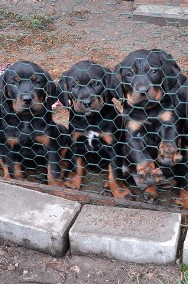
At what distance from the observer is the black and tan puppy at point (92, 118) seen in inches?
128

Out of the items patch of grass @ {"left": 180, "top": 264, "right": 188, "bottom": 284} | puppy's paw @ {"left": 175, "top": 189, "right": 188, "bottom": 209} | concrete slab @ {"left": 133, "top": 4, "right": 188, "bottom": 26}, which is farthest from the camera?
concrete slab @ {"left": 133, "top": 4, "right": 188, "bottom": 26}

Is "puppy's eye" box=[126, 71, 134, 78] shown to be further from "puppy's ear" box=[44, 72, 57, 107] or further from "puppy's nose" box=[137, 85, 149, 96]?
"puppy's ear" box=[44, 72, 57, 107]

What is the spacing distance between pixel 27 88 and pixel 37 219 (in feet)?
2.47

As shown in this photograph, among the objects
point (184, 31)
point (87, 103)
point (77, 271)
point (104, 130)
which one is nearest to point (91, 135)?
point (104, 130)

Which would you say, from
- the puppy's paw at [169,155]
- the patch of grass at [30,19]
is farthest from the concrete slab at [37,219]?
the patch of grass at [30,19]

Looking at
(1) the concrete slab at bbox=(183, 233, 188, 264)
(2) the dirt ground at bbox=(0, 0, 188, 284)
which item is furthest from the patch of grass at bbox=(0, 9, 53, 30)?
(1) the concrete slab at bbox=(183, 233, 188, 264)

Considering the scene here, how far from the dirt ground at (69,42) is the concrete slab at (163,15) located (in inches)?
3.1

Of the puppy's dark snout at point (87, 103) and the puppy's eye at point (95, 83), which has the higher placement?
the puppy's eye at point (95, 83)

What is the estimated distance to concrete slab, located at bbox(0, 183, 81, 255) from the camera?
9.75ft

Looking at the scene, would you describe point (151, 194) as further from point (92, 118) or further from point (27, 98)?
point (27, 98)

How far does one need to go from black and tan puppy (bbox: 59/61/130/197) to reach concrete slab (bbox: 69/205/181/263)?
0.35 meters

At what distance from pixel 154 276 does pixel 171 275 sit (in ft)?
0.28

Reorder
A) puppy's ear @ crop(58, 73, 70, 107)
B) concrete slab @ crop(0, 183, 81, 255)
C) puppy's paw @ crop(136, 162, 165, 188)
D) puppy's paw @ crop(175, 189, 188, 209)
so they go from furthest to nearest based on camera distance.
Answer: puppy's ear @ crop(58, 73, 70, 107) < puppy's paw @ crop(175, 189, 188, 209) < puppy's paw @ crop(136, 162, 165, 188) < concrete slab @ crop(0, 183, 81, 255)

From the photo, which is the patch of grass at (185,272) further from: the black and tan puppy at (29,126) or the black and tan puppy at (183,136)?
the black and tan puppy at (29,126)
